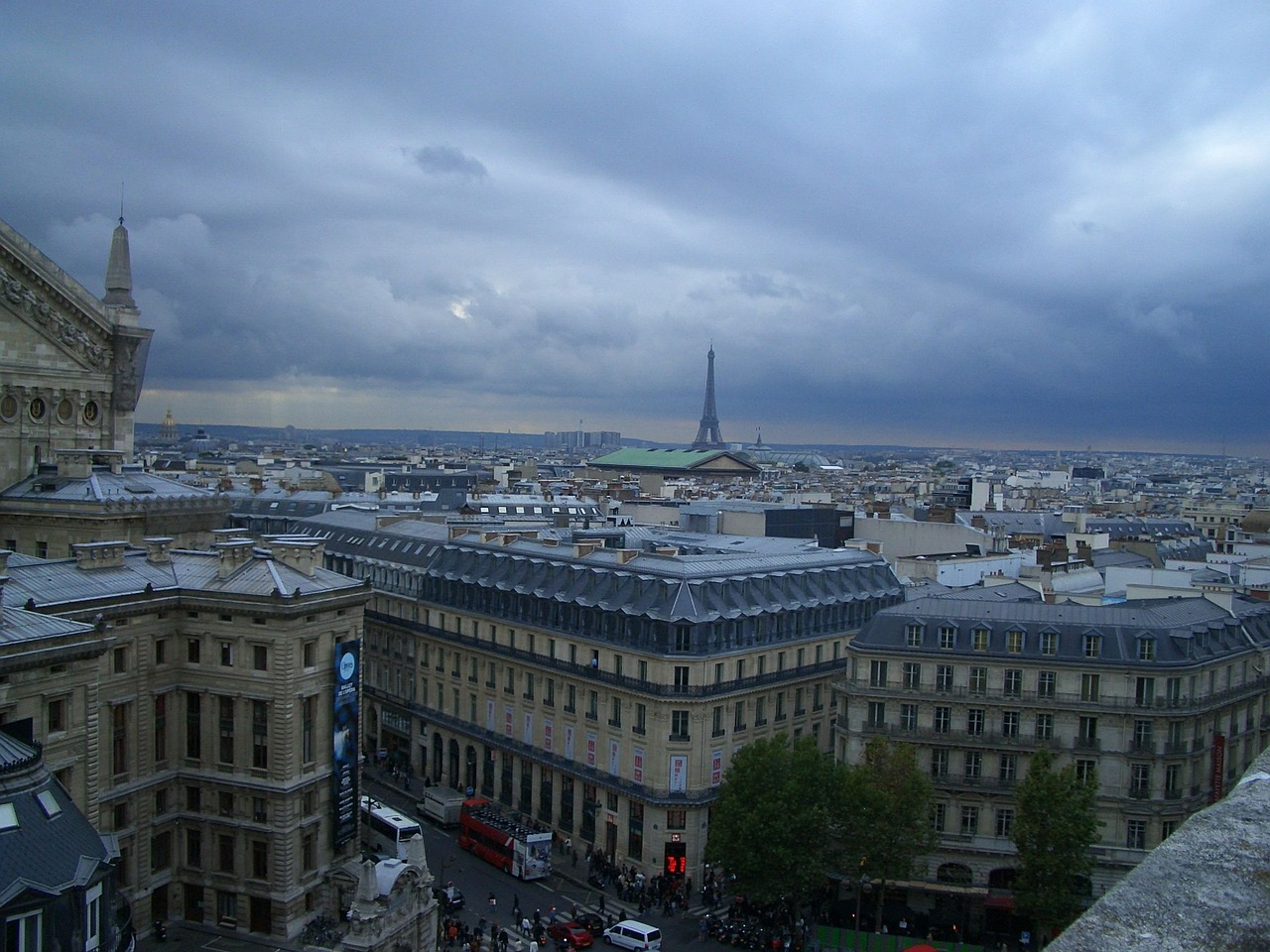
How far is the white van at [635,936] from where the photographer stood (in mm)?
51062

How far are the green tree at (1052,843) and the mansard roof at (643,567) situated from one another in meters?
19.5

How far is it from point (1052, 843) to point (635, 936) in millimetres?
18385

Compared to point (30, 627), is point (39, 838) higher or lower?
lower

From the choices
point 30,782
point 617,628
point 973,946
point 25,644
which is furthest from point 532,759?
point 30,782

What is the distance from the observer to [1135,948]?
9.84 meters

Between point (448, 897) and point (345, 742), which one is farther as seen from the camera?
point (448, 897)

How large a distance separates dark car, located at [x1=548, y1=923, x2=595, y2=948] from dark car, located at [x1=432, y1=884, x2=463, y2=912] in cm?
557

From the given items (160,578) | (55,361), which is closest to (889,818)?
(160,578)

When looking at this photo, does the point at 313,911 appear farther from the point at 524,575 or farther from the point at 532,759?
the point at 524,575

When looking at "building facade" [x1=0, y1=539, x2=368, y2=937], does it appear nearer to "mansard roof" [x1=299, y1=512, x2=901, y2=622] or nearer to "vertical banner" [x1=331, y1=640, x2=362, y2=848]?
"vertical banner" [x1=331, y1=640, x2=362, y2=848]

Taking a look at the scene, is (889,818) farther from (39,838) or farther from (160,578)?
(39,838)

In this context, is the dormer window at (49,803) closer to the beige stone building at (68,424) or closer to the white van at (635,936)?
the white van at (635,936)

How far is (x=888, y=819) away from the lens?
168ft

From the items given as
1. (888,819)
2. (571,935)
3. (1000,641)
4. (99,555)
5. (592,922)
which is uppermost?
(99,555)
